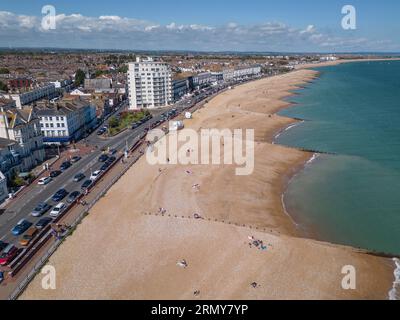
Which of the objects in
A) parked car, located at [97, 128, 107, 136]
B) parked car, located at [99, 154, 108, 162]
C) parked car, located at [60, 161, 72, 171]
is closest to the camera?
parked car, located at [60, 161, 72, 171]

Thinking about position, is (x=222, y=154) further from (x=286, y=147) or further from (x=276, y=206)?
(x=276, y=206)

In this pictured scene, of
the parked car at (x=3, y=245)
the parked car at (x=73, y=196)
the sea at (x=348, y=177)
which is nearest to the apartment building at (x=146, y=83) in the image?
the sea at (x=348, y=177)

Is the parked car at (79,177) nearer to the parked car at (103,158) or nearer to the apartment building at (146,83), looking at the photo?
the parked car at (103,158)

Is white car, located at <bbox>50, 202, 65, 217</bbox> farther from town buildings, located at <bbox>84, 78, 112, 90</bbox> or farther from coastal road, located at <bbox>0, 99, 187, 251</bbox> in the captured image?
town buildings, located at <bbox>84, 78, 112, 90</bbox>

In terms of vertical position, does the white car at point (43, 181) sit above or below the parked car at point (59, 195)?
above

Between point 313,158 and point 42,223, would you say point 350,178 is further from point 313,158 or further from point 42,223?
point 42,223

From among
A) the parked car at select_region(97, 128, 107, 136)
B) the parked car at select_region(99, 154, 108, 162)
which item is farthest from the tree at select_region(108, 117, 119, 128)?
the parked car at select_region(99, 154, 108, 162)
